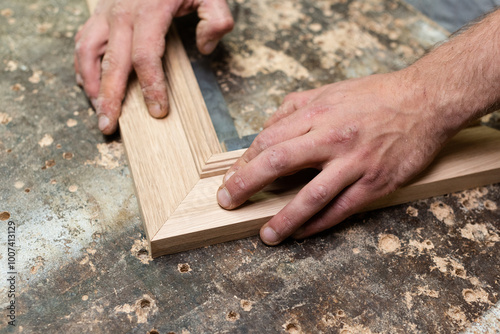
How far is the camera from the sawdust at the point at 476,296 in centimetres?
116

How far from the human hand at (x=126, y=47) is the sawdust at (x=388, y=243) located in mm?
790

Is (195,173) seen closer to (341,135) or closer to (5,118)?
(341,135)

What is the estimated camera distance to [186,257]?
3.92ft

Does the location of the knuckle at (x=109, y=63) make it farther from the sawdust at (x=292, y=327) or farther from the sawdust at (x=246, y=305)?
the sawdust at (x=292, y=327)

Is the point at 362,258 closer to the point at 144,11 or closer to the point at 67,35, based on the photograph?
the point at 144,11

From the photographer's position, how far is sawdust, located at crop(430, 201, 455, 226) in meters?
1.33

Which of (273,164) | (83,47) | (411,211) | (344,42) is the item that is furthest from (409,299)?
(83,47)

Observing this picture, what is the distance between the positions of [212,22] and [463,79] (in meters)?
0.86

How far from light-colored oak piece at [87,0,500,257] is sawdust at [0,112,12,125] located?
15.7 inches

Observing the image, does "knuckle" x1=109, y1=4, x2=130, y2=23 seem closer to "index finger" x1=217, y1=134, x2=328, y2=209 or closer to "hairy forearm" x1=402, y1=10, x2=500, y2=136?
"index finger" x1=217, y1=134, x2=328, y2=209

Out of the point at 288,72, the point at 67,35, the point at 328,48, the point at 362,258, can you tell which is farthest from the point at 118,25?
the point at 362,258

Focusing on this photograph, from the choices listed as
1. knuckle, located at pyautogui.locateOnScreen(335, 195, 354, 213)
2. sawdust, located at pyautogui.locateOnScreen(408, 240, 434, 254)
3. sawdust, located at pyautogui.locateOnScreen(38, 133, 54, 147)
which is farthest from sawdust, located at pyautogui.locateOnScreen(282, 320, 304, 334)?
sawdust, located at pyautogui.locateOnScreen(38, 133, 54, 147)

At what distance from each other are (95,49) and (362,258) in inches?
44.6

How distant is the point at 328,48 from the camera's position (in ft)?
→ 5.87
